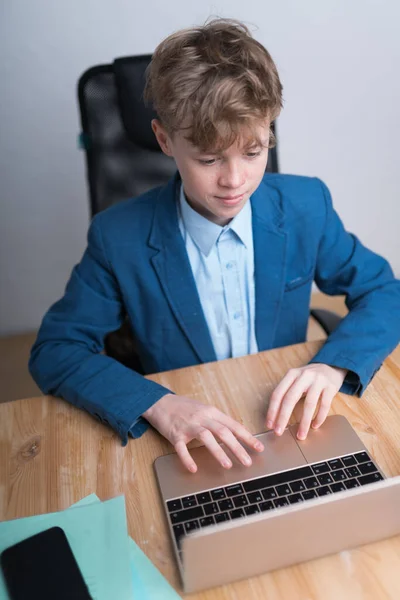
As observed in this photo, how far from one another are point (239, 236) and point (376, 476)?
528mm

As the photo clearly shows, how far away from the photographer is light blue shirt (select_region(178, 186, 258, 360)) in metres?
1.08

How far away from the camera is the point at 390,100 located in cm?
206

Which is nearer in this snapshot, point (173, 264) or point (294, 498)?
point (294, 498)

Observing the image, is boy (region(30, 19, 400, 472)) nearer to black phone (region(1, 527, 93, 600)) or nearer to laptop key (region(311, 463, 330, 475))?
laptop key (region(311, 463, 330, 475))

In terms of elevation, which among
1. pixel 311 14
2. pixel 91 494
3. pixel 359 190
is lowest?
pixel 359 190

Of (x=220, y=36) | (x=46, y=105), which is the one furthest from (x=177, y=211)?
(x=46, y=105)

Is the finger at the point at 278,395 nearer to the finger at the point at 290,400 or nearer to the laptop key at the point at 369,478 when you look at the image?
the finger at the point at 290,400

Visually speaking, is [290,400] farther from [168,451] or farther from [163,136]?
[163,136]

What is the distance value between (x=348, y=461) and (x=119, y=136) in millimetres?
834

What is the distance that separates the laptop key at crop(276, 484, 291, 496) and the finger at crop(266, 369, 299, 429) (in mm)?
109

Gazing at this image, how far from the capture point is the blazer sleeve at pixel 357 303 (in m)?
0.90

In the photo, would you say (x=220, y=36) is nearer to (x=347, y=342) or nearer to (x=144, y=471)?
(x=347, y=342)

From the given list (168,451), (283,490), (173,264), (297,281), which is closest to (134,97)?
(173,264)

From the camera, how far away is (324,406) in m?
0.82
